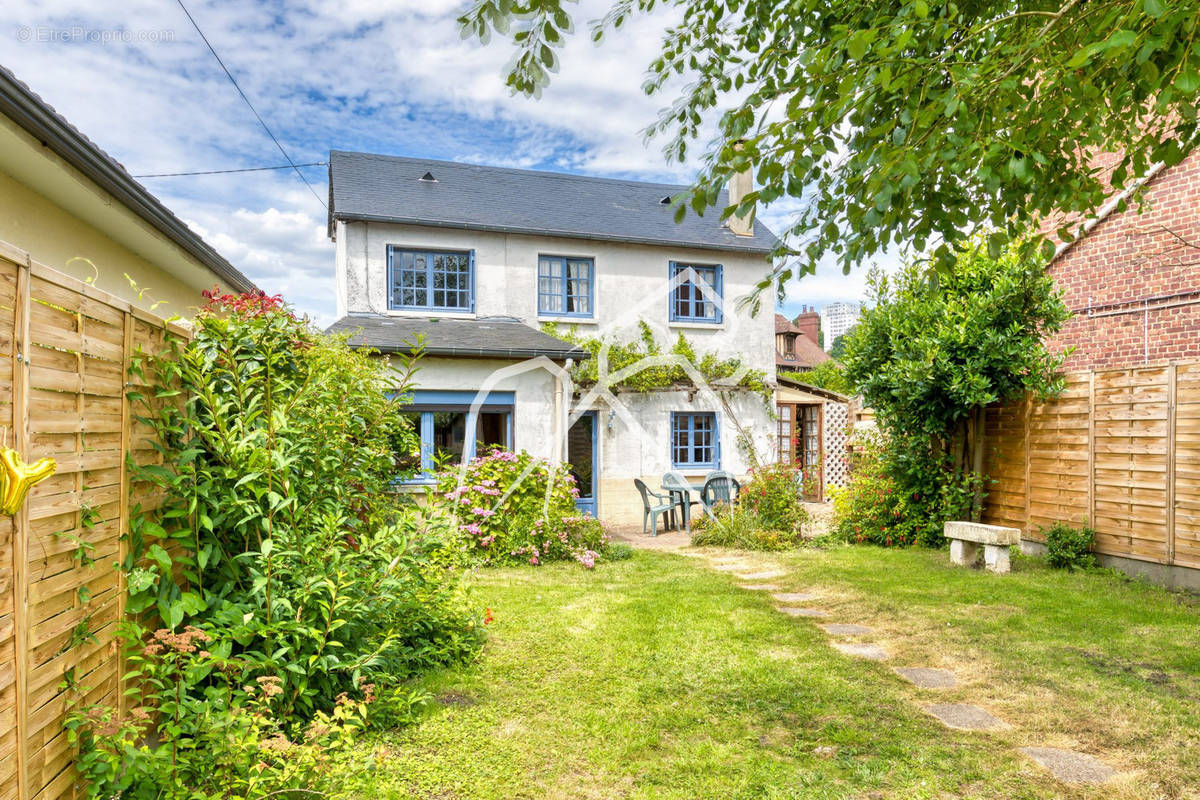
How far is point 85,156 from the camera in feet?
12.8

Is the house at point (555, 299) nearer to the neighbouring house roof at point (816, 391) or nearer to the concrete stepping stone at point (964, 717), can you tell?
the neighbouring house roof at point (816, 391)

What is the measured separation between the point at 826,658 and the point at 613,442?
8.39m

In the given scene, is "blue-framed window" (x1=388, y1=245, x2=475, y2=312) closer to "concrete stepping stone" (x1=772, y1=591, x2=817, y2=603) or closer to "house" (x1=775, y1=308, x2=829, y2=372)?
"concrete stepping stone" (x1=772, y1=591, x2=817, y2=603)

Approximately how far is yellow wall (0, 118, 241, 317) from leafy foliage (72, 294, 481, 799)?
0.48 m

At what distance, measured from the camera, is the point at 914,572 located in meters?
8.39

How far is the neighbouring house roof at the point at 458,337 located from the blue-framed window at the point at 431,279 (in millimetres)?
450

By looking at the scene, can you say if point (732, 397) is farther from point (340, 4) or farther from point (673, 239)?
point (340, 4)

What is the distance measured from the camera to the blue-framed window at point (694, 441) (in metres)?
14.0

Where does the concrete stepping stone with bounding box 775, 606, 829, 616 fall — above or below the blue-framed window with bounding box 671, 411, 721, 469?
below

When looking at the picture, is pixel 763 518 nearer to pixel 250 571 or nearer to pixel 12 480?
pixel 250 571

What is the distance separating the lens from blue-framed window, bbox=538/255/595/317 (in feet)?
44.5

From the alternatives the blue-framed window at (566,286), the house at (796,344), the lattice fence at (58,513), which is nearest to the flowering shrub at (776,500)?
the blue-framed window at (566,286)

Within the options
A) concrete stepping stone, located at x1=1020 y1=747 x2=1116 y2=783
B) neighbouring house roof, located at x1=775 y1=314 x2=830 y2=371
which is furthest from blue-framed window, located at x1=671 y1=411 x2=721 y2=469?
neighbouring house roof, located at x1=775 y1=314 x2=830 y2=371

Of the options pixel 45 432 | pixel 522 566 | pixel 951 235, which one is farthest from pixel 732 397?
pixel 45 432
